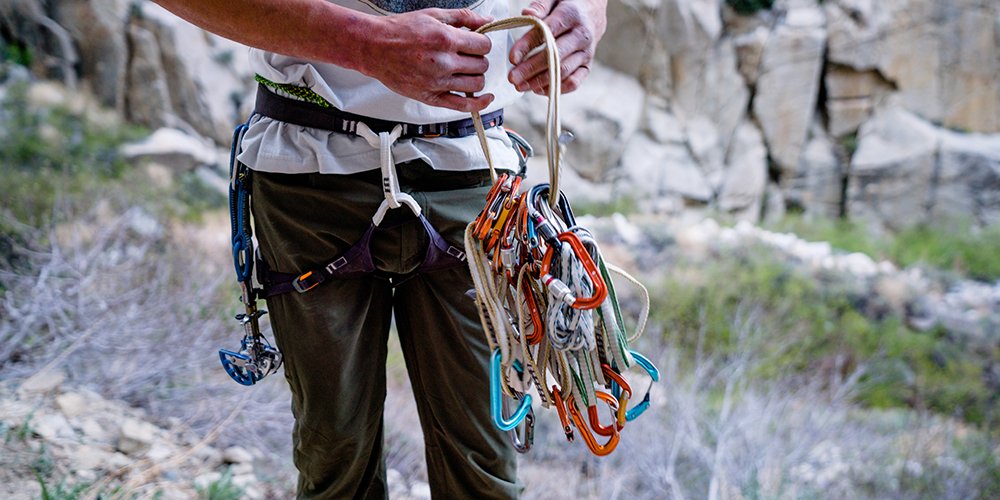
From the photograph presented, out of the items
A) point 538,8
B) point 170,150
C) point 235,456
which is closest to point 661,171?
point 170,150

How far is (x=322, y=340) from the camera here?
1196 millimetres

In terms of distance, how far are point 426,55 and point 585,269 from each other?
0.32 meters

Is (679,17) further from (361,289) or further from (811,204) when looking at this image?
(361,289)

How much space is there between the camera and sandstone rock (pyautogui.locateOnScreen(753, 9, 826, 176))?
11062 millimetres

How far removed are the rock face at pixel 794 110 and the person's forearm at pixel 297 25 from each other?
9145 millimetres

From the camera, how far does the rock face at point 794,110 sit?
10711 mm

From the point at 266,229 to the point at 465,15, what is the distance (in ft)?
1.64

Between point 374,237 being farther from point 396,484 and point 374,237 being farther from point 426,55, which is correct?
point 396,484

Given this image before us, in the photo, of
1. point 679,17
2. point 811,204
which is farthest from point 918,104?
point 679,17

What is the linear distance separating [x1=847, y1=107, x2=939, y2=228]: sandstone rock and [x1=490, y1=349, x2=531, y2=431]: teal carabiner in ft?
37.5

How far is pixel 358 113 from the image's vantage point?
1125mm

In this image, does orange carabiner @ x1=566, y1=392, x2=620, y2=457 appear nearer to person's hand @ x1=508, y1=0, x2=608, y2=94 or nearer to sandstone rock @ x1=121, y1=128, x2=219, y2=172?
person's hand @ x1=508, y1=0, x2=608, y2=94

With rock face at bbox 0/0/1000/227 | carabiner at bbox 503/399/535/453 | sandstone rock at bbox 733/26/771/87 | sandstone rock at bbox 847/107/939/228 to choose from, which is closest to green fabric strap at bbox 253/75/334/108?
carabiner at bbox 503/399/535/453

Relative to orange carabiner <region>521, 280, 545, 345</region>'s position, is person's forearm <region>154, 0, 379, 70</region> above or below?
above
